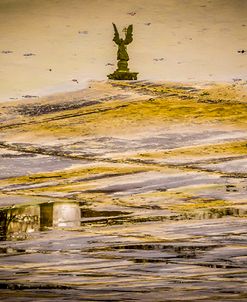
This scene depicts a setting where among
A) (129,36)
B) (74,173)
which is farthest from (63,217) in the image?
(129,36)

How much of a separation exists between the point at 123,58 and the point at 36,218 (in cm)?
172

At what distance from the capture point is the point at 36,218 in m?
4.49

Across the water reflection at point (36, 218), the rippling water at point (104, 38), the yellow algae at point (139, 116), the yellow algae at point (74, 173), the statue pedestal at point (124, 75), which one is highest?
the rippling water at point (104, 38)

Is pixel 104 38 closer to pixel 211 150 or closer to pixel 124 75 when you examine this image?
pixel 124 75

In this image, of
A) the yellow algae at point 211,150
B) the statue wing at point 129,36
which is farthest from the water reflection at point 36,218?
the statue wing at point 129,36

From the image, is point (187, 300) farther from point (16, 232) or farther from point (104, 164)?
point (104, 164)

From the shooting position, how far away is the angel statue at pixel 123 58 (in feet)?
18.0

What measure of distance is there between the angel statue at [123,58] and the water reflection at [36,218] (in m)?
1.17

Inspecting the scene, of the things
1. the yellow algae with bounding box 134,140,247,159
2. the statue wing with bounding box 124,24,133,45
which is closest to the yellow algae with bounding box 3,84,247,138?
the yellow algae with bounding box 134,140,247,159

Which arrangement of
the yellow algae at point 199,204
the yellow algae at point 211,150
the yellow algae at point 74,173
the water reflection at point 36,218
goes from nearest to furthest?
the water reflection at point 36,218 < the yellow algae at point 199,204 < the yellow algae at point 211,150 < the yellow algae at point 74,173

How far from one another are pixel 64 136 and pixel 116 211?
0.83m

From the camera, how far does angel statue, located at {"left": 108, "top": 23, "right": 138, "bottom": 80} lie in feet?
18.0

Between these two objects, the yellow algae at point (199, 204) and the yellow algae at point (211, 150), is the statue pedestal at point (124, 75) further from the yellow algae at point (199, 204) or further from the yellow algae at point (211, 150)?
the yellow algae at point (199, 204)

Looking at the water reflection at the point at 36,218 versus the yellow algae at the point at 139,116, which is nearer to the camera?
the water reflection at the point at 36,218
